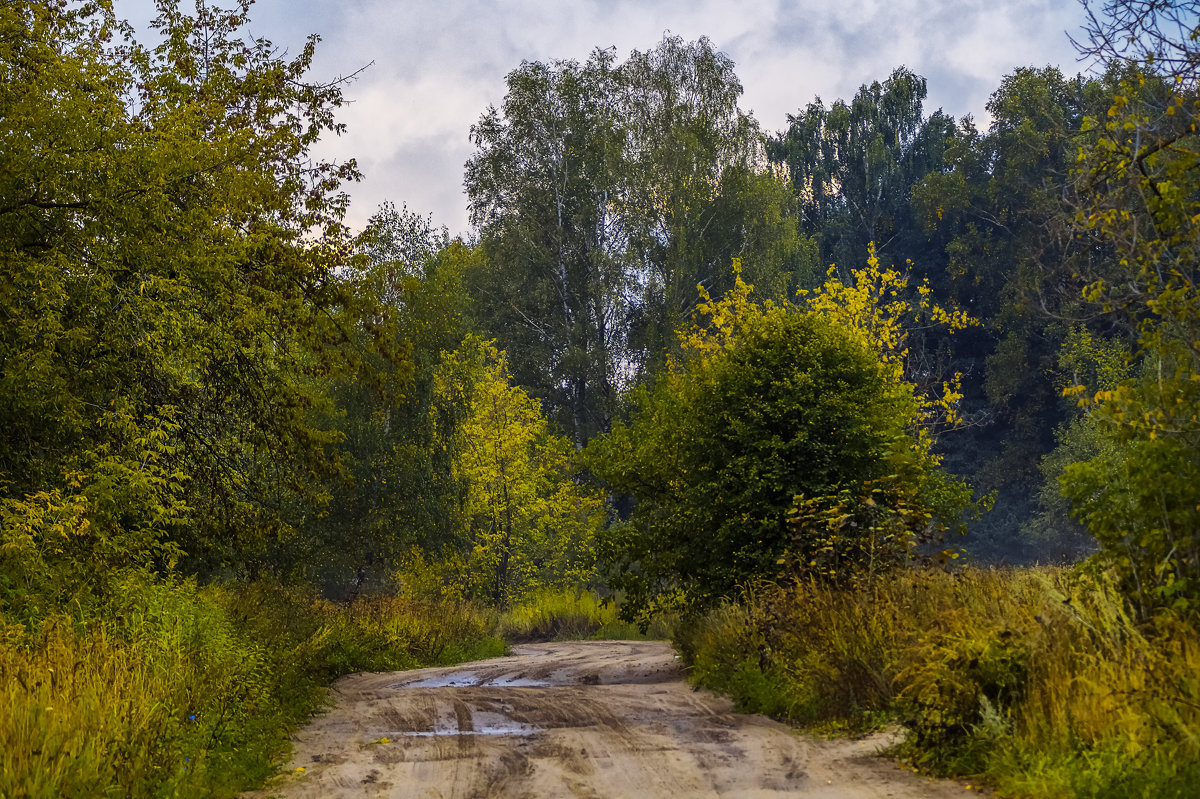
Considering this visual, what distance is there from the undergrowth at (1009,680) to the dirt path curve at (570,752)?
466mm

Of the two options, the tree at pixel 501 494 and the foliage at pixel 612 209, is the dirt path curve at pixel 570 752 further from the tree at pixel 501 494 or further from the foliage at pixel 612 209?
the foliage at pixel 612 209

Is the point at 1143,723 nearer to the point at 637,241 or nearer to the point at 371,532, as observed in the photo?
the point at 371,532

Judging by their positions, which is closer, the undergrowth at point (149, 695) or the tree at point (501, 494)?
the undergrowth at point (149, 695)

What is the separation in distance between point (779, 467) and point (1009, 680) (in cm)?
715

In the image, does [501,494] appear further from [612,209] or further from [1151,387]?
[1151,387]

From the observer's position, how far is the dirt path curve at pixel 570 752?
7.48m

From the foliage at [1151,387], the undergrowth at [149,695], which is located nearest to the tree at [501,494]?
the undergrowth at [149,695]

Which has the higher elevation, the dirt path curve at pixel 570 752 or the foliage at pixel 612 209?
the foliage at pixel 612 209

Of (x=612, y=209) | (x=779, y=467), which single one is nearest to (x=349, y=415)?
(x=779, y=467)

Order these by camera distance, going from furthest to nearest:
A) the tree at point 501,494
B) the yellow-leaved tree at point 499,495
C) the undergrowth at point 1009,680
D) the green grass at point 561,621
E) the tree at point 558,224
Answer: the tree at point 558,224 < the tree at point 501,494 < the yellow-leaved tree at point 499,495 < the green grass at point 561,621 < the undergrowth at point 1009,680

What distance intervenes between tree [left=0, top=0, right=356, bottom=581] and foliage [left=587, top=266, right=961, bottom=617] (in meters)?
6.28

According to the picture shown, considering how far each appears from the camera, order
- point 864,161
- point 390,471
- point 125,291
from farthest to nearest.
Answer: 1. point 864,161
2. point 390,471
3. point 125,291

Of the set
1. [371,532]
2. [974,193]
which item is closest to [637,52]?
[974,193]

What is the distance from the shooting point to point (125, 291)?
11.4 m
